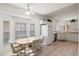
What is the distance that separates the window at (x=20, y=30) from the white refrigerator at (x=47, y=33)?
0.44 meters

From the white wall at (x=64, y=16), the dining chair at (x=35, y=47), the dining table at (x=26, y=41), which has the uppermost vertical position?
the white wall at (x=64, y=16)

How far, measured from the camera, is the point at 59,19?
2.42 metres

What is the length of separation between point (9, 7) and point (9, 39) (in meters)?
0.67

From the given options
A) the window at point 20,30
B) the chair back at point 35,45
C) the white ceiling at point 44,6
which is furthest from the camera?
the chair back at point 35,45

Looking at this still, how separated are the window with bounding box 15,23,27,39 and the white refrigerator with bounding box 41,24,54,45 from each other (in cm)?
44

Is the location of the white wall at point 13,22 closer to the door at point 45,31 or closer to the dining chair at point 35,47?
the door at point 45,31

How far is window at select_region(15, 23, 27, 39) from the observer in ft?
7.44

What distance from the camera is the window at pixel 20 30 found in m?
2.27

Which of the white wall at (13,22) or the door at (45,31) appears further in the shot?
the door at (45,31)

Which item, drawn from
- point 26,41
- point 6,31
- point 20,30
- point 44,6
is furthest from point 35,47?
point 44,6

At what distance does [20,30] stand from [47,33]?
68 centimetres

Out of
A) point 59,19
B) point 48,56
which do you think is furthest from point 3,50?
point 59,19

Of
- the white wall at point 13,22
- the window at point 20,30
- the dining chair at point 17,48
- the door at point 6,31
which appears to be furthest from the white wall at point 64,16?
the door at point 6,31

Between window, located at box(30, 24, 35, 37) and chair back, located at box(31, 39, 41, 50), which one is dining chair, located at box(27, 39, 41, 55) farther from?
window, located at box(30, 24, 35, 37)
